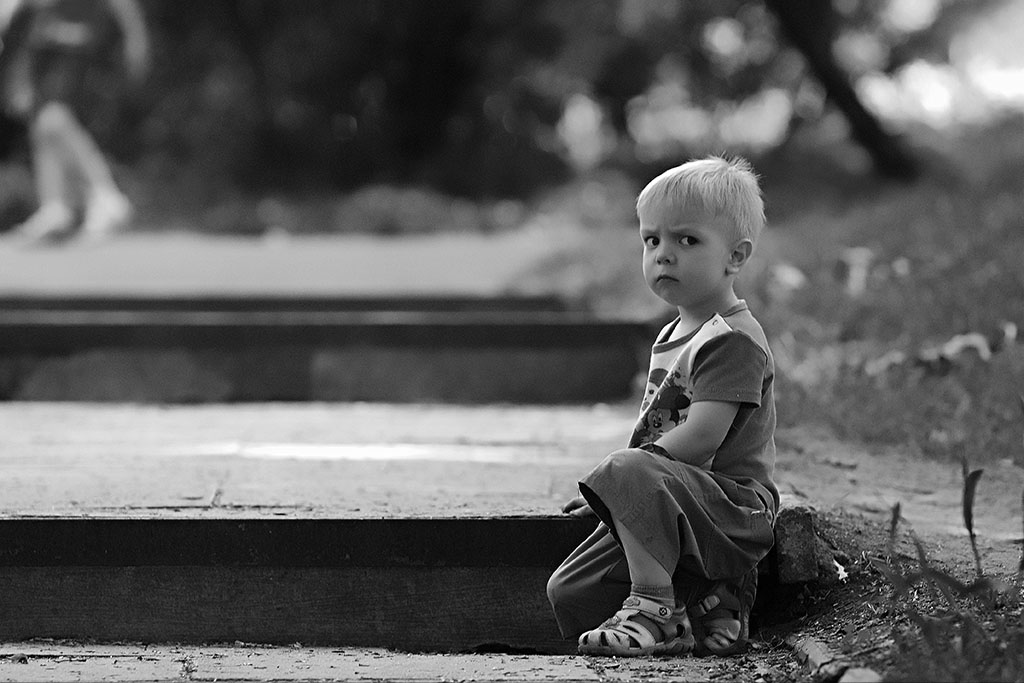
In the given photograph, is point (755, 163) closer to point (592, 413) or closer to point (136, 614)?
point (592, 413)

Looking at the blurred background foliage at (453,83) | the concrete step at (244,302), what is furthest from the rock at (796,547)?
the blurred background foliage at (453,83)

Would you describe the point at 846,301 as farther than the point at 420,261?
No

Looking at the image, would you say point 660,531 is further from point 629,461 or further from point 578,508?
point 578,508

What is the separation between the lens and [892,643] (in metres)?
2.57

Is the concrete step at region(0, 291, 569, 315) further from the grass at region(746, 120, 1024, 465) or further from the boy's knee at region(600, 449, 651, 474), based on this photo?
the boy's knee at region(600, 449, 651, 474)

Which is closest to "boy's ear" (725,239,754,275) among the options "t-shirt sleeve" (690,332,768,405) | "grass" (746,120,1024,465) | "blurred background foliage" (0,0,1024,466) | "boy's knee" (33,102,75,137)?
"t-shirt sleeve" (690,332,768,405)

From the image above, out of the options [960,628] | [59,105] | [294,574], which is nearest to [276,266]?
[59,105]

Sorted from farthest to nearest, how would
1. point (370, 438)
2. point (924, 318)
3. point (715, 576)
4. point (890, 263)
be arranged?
point (890, 263)
point (924, 318)
point (370, 438)
point (715, 576)

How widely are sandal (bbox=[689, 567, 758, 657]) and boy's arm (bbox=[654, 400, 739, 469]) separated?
0.28 meters

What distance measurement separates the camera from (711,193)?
2990 millimetres

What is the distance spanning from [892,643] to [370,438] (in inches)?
105

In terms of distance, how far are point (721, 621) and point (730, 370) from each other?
51cm

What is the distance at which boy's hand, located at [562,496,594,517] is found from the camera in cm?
322

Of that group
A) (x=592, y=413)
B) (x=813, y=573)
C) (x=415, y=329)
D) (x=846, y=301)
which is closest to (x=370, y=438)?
(x=592, y=413)
